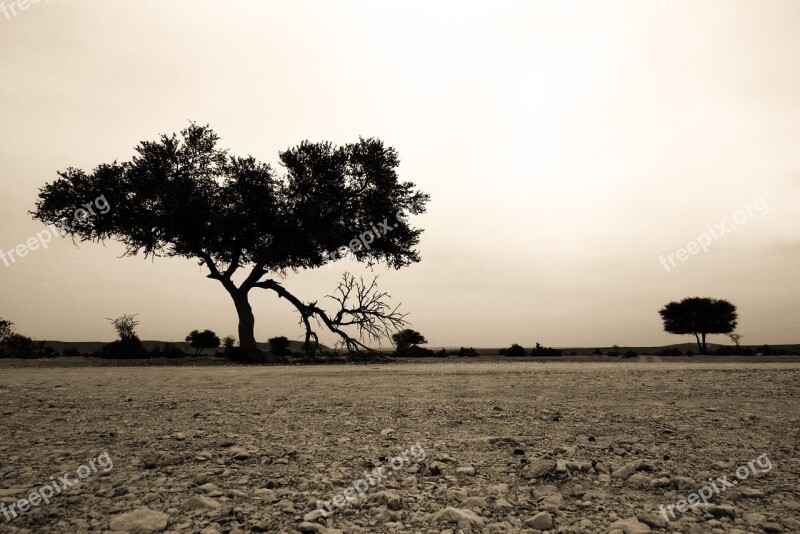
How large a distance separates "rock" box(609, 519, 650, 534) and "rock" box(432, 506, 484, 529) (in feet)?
2.48

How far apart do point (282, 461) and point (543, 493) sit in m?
1.98

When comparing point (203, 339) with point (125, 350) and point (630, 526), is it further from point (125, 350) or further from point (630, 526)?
point (630, 526)

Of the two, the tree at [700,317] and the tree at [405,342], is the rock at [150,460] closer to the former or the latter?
the tree at [405,342]

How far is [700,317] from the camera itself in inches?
1603

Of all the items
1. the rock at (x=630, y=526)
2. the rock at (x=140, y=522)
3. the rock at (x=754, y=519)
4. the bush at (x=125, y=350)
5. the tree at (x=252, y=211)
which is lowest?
the rock at (x=140, y=522)

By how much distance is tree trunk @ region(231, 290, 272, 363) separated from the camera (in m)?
18.0

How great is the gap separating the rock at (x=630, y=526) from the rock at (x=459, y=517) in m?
0.76

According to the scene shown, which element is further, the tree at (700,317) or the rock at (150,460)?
the tree at (700,317)

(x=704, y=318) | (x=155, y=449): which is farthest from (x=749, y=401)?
(x=704, y=318)

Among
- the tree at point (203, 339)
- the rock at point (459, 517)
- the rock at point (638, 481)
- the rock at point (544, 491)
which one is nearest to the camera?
the rock at point (459, 517)

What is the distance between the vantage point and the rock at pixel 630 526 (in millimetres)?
2465

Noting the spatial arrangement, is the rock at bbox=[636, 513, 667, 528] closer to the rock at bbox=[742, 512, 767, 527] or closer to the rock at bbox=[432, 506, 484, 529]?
the rock at bbox=[742, 512, 767, 527]

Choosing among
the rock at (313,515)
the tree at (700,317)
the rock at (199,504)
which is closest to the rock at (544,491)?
the rock at (313,515)

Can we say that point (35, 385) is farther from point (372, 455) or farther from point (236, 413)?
point (372, 455)
